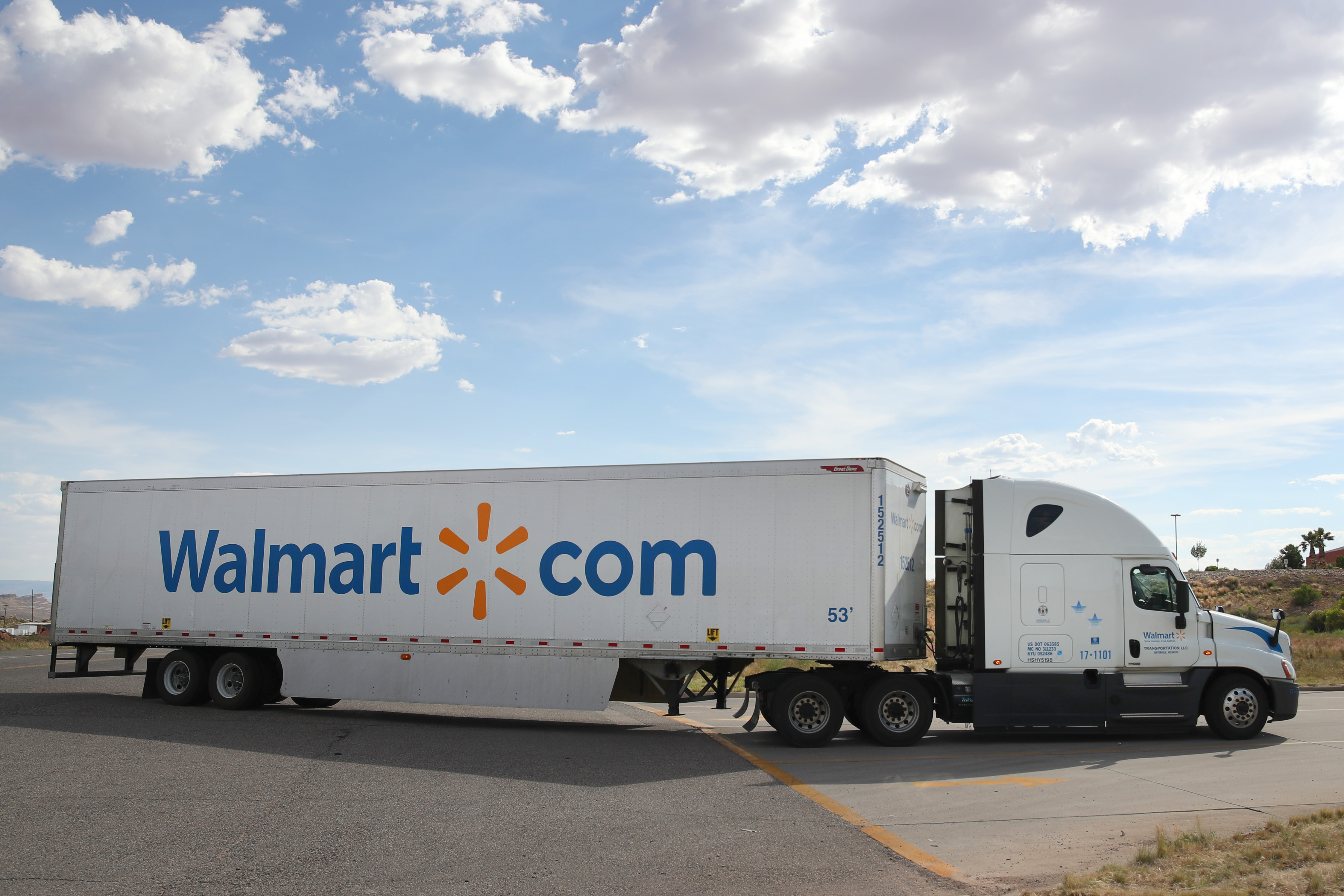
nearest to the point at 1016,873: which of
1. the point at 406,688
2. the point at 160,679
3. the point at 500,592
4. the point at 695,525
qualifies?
the point at 695,525

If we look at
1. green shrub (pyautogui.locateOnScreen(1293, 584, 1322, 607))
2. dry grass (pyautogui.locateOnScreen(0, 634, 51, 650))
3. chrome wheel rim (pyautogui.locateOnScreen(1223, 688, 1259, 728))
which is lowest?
dry grass (pyautogui.locateOnScreen(0, 634, 51, 650))

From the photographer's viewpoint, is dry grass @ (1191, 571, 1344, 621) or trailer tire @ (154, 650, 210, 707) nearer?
trailer tire @ (154, 650, 210, 707)

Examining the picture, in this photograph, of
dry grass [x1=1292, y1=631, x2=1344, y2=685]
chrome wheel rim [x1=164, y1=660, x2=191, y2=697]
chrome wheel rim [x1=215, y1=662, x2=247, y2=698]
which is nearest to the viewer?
chrome wheel rim [x1=215, y1=662, x2=247, y2=698]

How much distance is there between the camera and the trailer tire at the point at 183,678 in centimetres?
1539

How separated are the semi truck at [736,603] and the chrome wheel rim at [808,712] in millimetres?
33

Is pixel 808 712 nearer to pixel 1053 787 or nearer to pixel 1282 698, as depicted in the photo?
pixel 1053 787

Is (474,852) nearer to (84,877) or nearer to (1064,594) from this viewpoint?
(84,877)

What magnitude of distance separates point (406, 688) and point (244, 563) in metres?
3.62

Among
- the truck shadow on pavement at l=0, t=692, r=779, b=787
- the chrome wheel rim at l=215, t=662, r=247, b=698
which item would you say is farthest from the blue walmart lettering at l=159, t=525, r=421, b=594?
the truck shadow on pavement at l=0, t=692, r=779, b=787

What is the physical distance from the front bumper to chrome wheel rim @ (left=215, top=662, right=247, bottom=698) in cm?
1519

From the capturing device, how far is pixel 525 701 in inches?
523

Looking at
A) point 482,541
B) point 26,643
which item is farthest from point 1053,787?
point 26,643

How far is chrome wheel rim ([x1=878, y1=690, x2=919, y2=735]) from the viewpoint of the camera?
12164mm

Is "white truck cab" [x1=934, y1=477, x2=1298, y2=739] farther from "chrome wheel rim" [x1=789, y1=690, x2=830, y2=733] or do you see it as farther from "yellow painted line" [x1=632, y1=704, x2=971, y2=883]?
"yellow painted line" [x1=632, y1=704, x2=971, y2=883]
